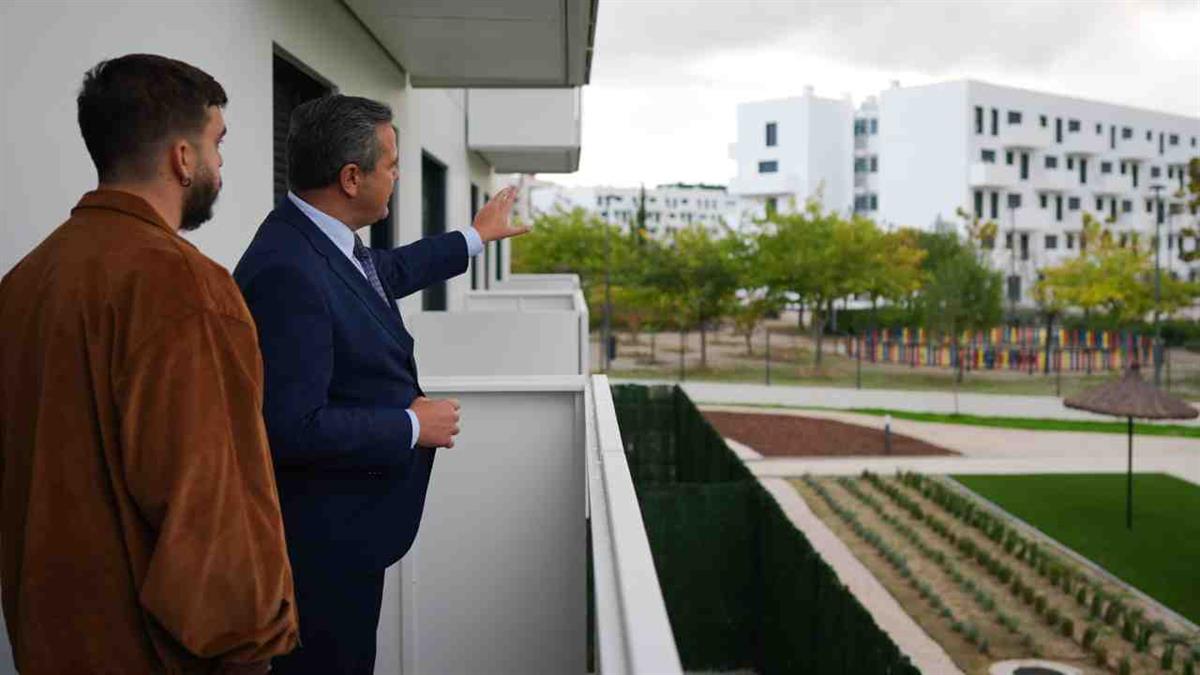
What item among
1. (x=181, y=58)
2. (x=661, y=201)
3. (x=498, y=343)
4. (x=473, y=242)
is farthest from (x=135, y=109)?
(x=661, y=201)

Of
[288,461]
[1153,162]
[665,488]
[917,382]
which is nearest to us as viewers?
[288,461]

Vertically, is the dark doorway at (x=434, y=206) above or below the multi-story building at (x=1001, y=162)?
below

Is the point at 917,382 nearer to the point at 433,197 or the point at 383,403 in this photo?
the point at 433,197

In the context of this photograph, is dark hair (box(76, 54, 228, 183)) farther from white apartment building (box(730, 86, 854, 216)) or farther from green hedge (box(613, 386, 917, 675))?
white apartment building (box(730, 86, 854, 216))

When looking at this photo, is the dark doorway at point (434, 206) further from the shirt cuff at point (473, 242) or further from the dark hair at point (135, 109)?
the dark hair at point (135, 109)

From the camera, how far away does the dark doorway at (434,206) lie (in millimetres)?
11539

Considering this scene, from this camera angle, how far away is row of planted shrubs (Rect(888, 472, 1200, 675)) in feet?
31.2

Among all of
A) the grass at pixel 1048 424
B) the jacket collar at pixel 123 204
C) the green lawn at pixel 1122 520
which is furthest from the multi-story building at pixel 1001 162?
the jacket collar at pixel 123 204

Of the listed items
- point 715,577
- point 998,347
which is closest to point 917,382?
point 998,347

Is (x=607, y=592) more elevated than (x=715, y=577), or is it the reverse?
(x=607, y=592)

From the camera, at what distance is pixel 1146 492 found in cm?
1622

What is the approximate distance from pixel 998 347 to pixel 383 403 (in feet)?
136

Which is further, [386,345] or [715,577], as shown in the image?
[715,577]

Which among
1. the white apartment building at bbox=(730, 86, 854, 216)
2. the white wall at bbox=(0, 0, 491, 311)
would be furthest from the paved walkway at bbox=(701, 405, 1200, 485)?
the white apartment building at bbox=(730, 86, 854, 216)
